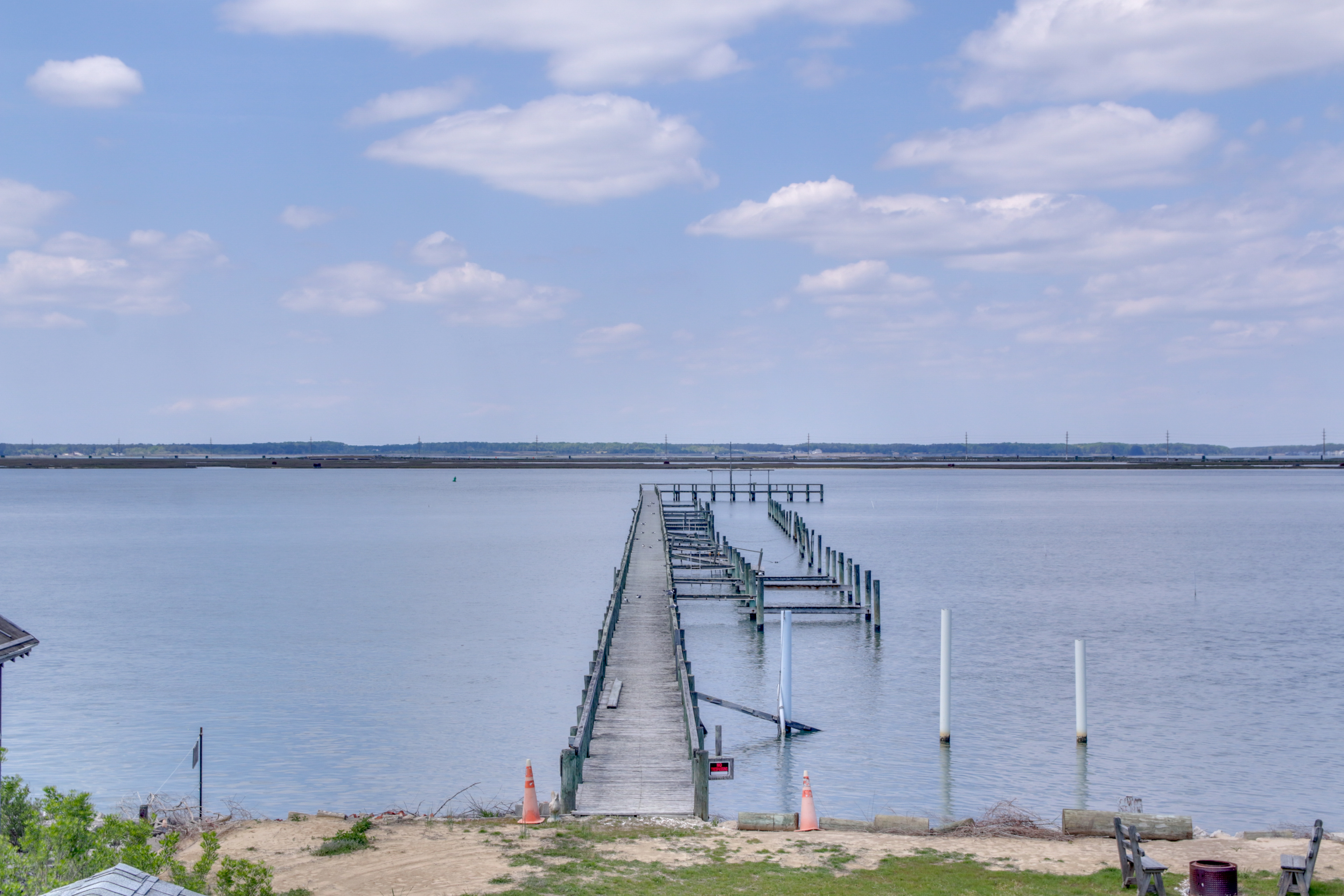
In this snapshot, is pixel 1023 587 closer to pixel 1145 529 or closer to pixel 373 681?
pixel 373 681

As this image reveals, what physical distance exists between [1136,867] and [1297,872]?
1.67 metres

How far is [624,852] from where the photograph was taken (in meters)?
14.8

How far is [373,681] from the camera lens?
32.2m

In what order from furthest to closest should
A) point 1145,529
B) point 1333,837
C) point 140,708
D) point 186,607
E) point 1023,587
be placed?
point 1145,529, point 1023,587, point 186,607, point 140,708, point 1333,837

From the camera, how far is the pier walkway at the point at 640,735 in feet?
56.2

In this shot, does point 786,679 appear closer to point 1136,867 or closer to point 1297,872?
point 1136,867

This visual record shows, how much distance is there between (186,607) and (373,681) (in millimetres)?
19707

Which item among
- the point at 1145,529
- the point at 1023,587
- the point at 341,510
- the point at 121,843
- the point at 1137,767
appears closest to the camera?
the point at 121,843

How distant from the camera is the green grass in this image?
13203 millimetres

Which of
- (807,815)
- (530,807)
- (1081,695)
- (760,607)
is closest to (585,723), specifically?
(530,807)

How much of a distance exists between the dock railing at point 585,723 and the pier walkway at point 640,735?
177 millimetres

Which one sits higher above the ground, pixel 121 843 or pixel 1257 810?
pixel 121 843

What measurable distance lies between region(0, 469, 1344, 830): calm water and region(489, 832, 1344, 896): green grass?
589 cm

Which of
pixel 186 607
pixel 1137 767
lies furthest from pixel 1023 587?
pixel 186 607
